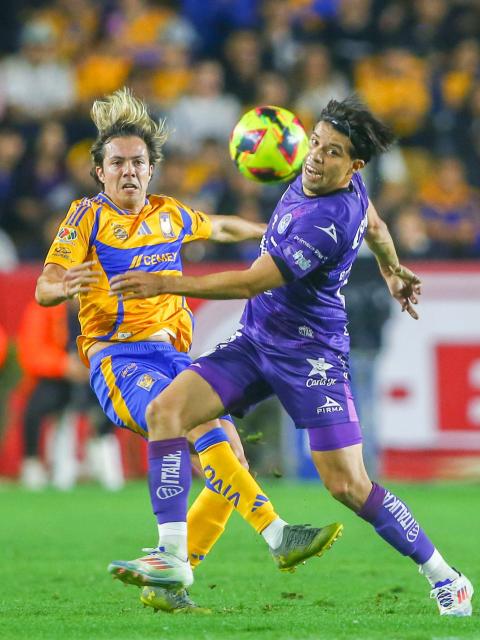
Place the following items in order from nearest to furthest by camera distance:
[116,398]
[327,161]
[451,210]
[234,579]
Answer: [327,161] → [116,398] → [234,579] → [451,210]

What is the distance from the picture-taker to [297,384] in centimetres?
625

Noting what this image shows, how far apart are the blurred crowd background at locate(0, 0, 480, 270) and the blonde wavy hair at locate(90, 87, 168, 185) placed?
265 inches

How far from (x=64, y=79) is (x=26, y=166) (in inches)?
54.8

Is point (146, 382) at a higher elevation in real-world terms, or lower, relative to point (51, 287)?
lower

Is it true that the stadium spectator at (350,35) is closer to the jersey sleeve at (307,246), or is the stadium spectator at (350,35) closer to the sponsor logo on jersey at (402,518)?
the jersey sleeve at (307,246)

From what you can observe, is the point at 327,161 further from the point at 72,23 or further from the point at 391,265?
the point at 72,23

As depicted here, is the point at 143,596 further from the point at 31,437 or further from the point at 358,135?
the point at 31,437

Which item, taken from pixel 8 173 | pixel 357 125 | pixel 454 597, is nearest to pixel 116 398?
pixel 357 125

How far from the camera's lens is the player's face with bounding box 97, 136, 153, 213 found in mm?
6629

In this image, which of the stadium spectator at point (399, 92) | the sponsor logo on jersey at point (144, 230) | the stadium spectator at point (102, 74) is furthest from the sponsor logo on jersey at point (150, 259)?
the stadium spectator at point (399, 92)

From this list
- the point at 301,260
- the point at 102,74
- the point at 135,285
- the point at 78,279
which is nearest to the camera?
the point at 135,285

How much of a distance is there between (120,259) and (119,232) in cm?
13

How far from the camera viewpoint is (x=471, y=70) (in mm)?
16078

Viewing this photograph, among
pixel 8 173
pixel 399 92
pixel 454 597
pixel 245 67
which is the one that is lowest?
pixel 454 597
